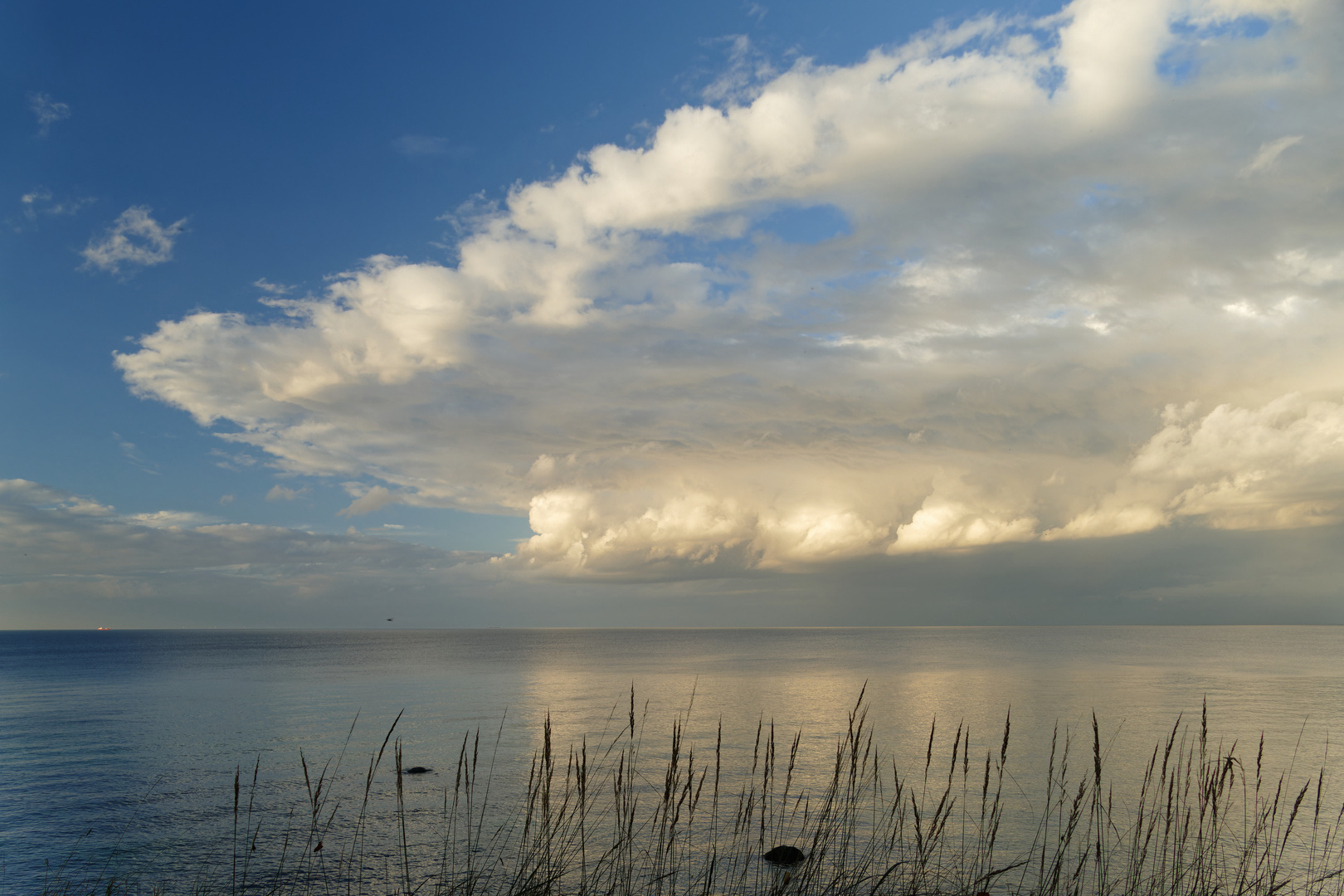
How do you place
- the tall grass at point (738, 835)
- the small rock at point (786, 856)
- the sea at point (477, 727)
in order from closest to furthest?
the small rock at point (786, 856)
the tall grass at point (738, 835)
the sea at point (477, 727)

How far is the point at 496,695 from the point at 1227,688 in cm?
6959

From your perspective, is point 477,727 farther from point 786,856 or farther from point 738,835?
point 786,856

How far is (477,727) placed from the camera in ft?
89.2

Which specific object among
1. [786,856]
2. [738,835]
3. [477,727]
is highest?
[786,856]

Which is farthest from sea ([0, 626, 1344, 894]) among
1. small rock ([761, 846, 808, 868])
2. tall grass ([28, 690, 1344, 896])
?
small rock ([761, 846, 808, 868])

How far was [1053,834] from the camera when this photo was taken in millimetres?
24047

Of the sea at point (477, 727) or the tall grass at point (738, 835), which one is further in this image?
the sea at point (477, 727)

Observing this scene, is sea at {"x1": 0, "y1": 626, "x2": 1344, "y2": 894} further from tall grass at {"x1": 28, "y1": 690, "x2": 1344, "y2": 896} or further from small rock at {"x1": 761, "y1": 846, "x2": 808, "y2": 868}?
small rock at {"x1": 761, "y1": 846, "x2": 808, "y2": 868}

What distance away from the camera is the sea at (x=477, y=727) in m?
26.4

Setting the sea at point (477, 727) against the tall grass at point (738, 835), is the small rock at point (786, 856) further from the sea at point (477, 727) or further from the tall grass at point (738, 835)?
the sea at point (477, 727)

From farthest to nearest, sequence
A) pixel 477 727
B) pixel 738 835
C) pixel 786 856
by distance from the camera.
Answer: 1. pixel 477 727
2. pixel 738 835
3. pixel 786 856

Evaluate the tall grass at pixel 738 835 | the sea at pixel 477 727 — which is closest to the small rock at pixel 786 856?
the tall grass at pixel 738 835

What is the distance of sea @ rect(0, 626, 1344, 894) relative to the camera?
26.4 meters

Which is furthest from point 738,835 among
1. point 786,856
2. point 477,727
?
point 477,727
